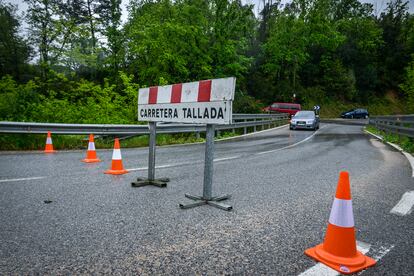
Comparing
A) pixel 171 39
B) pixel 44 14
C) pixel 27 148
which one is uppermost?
pixel 44 14

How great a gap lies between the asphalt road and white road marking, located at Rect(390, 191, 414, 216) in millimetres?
112

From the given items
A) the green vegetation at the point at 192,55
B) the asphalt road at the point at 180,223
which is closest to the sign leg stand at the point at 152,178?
the asphalt road at the point at 180,223

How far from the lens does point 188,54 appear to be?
3048 centimetres

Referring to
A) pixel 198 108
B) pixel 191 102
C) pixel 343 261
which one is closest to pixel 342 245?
pixel 343 261

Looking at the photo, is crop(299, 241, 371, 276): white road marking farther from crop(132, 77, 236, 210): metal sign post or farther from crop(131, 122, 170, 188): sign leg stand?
crop(131, 122, 170, 188): sign leg stand

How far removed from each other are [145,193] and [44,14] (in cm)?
3461

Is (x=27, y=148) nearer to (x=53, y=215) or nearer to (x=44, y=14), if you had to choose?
(x=53, y=215)

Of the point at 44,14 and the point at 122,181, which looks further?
the point at 44,14

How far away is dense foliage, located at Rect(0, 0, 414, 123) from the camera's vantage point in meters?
15.2

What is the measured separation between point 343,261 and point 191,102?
2679mm

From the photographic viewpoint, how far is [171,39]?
29359mm

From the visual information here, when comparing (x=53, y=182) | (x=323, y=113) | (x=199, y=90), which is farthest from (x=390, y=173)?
(x=323, y=113)

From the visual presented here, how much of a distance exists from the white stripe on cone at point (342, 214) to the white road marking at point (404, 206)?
5.56ft

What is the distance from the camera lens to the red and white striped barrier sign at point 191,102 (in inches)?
145
